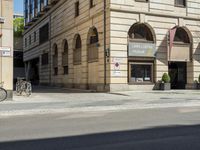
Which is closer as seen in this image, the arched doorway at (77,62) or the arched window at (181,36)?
the arched window at (181,36)


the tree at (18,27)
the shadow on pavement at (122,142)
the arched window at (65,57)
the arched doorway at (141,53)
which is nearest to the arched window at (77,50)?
the arched window at (65,57)

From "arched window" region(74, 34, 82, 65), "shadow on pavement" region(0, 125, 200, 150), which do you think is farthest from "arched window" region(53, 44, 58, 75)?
"shadow on pavement" region(0, 125, 200, 150)

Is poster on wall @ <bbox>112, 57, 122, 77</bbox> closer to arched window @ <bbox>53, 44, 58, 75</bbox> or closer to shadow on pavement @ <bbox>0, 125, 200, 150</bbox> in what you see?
arched window @ <bbox>53, 44, 58, 75</bbox>

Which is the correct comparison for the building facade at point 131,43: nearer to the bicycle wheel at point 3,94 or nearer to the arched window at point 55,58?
the arched window at point 55,58

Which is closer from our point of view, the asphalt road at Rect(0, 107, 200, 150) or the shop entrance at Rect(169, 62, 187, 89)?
the asphalt road at Rect(0, 107, 200, 150)

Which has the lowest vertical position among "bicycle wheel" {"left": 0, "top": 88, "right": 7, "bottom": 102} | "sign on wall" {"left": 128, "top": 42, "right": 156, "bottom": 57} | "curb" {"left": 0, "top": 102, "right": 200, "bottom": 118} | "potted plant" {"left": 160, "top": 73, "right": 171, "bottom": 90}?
"curb" {"left": 0, "top": 102, "right": 200, "bottom": 118}

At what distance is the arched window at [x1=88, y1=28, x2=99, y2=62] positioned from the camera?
33.0 meters

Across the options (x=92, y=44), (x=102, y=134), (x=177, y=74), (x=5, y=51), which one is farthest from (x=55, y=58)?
(x=102, y=134)

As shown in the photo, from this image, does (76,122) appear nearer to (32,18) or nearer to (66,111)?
(66,111)

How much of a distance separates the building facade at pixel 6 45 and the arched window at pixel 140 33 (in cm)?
1272

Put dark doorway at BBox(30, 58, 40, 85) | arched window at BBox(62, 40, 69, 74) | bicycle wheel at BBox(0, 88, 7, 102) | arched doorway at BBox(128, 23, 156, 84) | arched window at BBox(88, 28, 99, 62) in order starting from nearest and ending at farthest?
bicycle wheel at BBox(0, 88, 7, 102)
arched doorway at BBox(128, 23, 156, 84)
arched window at BBox(88, 28, 99, 62)
arched window at BBox(62, 40, 69, 74)
dark doorway at BBox(30, 58, 40, 85)

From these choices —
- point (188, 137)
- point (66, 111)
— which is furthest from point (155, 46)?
point (188, 137)

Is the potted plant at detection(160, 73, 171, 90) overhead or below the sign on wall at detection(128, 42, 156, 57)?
below

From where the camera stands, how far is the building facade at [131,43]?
3006 centimetres
